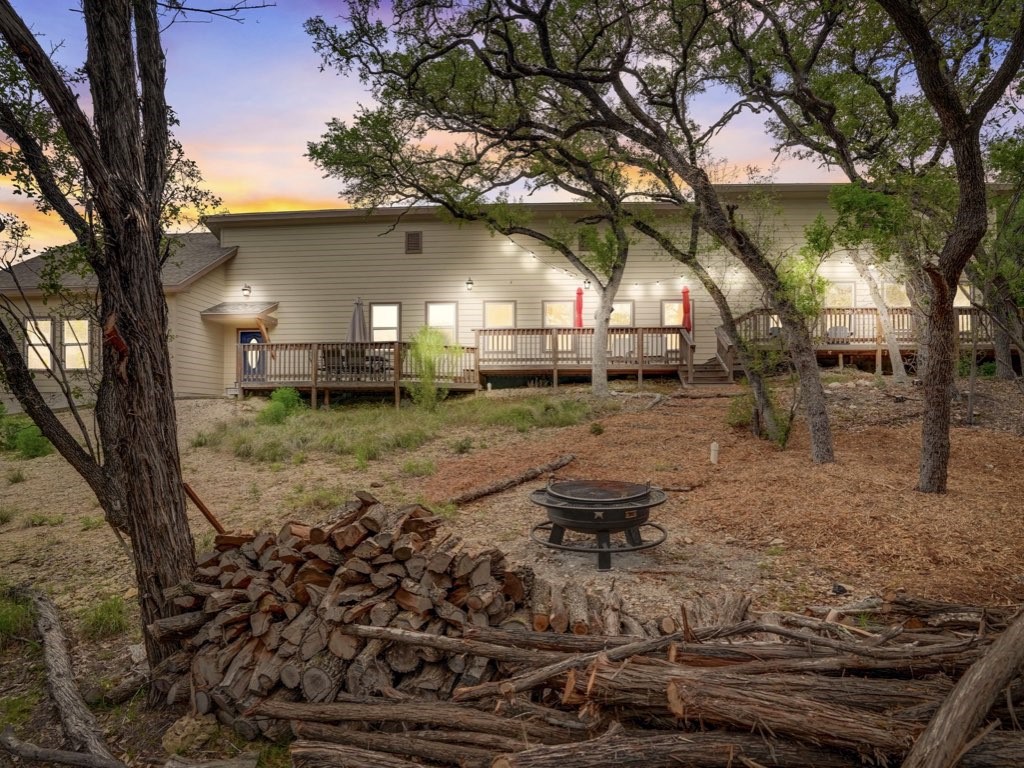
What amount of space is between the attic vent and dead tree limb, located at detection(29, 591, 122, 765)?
15225 mm

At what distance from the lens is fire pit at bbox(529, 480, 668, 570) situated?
16.8ft

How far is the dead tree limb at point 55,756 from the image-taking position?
3.12 meters

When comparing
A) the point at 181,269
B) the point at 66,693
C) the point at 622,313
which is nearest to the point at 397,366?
the point at 622,313

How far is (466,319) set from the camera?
737 inches

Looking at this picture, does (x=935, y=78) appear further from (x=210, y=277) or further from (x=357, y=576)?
(x=210, y=277)

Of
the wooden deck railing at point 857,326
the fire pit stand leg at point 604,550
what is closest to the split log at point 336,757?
the fire pit stand leg at point 604,550

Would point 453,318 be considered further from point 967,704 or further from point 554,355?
point 967,704

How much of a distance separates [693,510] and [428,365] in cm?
919

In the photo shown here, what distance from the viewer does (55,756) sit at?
3160 mm

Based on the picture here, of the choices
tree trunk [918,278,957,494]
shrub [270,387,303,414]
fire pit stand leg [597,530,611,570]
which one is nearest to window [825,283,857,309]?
tree trunk [918,278,957,494]

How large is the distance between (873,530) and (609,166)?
34.4ft

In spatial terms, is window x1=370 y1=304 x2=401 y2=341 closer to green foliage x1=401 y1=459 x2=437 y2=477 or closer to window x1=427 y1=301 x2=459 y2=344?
window x1=427 y1=301 x2=459 y2=344

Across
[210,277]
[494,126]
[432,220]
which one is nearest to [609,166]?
[494,126]

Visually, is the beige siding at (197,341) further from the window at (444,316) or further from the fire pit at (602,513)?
the fire pit at (602,513)
